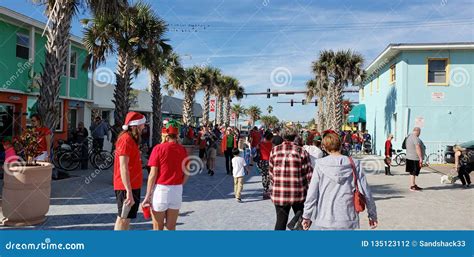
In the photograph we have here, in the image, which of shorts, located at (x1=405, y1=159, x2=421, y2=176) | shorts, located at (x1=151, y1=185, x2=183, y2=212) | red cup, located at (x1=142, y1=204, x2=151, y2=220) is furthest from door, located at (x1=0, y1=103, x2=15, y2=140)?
shorts, located at (x1=405, y1=159, x2=421, y2=176)

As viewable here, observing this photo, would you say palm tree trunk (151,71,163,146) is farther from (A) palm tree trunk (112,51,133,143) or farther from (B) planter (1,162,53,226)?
(B) planter (1,162,53,226)

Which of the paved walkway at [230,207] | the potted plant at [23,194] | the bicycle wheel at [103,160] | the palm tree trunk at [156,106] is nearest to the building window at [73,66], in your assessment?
the palm tree trunk at [156,106]

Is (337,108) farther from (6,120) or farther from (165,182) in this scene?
(165,182)

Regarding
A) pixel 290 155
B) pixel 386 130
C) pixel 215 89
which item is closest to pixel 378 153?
pixel 386 130

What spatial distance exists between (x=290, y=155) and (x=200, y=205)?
378 centimetres

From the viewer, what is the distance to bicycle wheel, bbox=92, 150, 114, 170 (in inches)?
535

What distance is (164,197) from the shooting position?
442 centimetres

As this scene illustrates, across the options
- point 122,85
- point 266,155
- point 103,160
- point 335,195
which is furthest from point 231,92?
point 335,195

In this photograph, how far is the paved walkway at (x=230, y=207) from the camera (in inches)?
257

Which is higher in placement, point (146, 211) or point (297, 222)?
point (146, 211)

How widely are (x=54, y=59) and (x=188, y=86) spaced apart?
802 inches

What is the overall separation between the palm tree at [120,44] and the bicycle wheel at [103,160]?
1756mm
